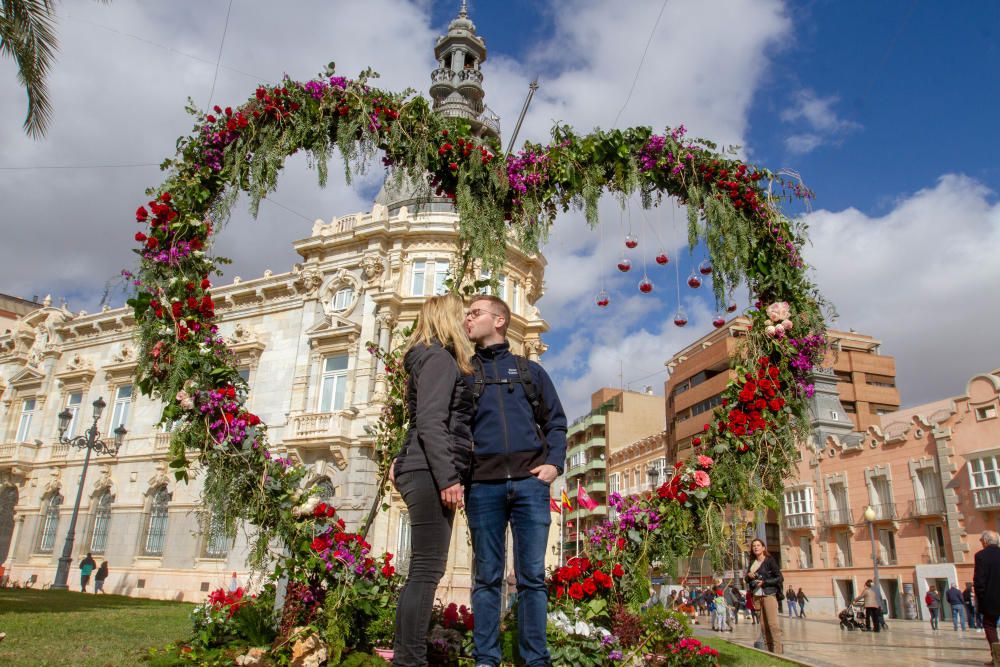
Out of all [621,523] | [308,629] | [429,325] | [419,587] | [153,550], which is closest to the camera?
[419,587]

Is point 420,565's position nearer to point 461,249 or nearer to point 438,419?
point 438,419

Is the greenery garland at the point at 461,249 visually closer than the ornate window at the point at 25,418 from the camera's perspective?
Yes

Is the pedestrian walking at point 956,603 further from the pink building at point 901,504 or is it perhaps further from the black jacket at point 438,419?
the black jacket at point 438,419

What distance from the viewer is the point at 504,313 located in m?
4.24

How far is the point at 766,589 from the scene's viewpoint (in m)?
9.56

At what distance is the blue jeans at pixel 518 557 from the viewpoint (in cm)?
364

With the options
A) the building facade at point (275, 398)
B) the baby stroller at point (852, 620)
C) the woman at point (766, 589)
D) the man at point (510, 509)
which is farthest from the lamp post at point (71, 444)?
the baby stroller at point (852, 620)

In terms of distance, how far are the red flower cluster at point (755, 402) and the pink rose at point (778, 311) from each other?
0.47 m

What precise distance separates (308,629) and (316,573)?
1.60ft

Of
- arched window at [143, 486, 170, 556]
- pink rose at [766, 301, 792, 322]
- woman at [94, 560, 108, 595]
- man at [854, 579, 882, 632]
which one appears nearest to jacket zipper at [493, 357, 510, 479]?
Result: pink rose at [766, 301, 792, 322]

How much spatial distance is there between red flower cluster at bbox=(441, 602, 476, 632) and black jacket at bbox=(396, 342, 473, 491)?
1.63 meters

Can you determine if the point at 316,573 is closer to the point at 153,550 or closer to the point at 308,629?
the point at 308,629

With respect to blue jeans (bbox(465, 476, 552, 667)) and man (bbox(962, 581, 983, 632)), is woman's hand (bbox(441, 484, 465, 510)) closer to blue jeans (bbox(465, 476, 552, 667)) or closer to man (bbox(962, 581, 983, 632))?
blue jeans (bbox(465, 476, 552, 667))

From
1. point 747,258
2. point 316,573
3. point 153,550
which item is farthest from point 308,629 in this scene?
point 153,550
